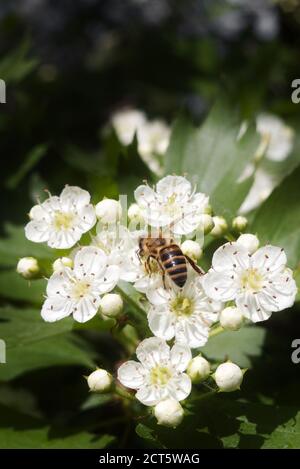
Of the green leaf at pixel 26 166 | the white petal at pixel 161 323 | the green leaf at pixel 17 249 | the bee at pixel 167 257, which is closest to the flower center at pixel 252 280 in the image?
the bee at pixel 167 257

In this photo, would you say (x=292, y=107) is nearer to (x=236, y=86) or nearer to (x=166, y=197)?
(x=236, y=86)

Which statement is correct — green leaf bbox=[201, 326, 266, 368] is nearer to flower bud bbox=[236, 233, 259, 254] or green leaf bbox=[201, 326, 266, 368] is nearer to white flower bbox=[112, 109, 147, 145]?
flower bud bbox=[236, 233, 259, 254]

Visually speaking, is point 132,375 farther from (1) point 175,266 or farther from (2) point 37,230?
(2) point 37,230

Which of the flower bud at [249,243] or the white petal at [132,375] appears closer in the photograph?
the white petal at [132,375]

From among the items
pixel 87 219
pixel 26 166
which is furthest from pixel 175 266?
pixel 26 166

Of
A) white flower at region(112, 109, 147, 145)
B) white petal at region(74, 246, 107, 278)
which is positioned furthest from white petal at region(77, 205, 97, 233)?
white flower at region(112, 109, 147, 145)

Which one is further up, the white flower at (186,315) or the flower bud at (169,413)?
the white flower at (186,315)

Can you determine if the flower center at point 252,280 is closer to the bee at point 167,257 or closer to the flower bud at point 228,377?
the bee at point 167,257
